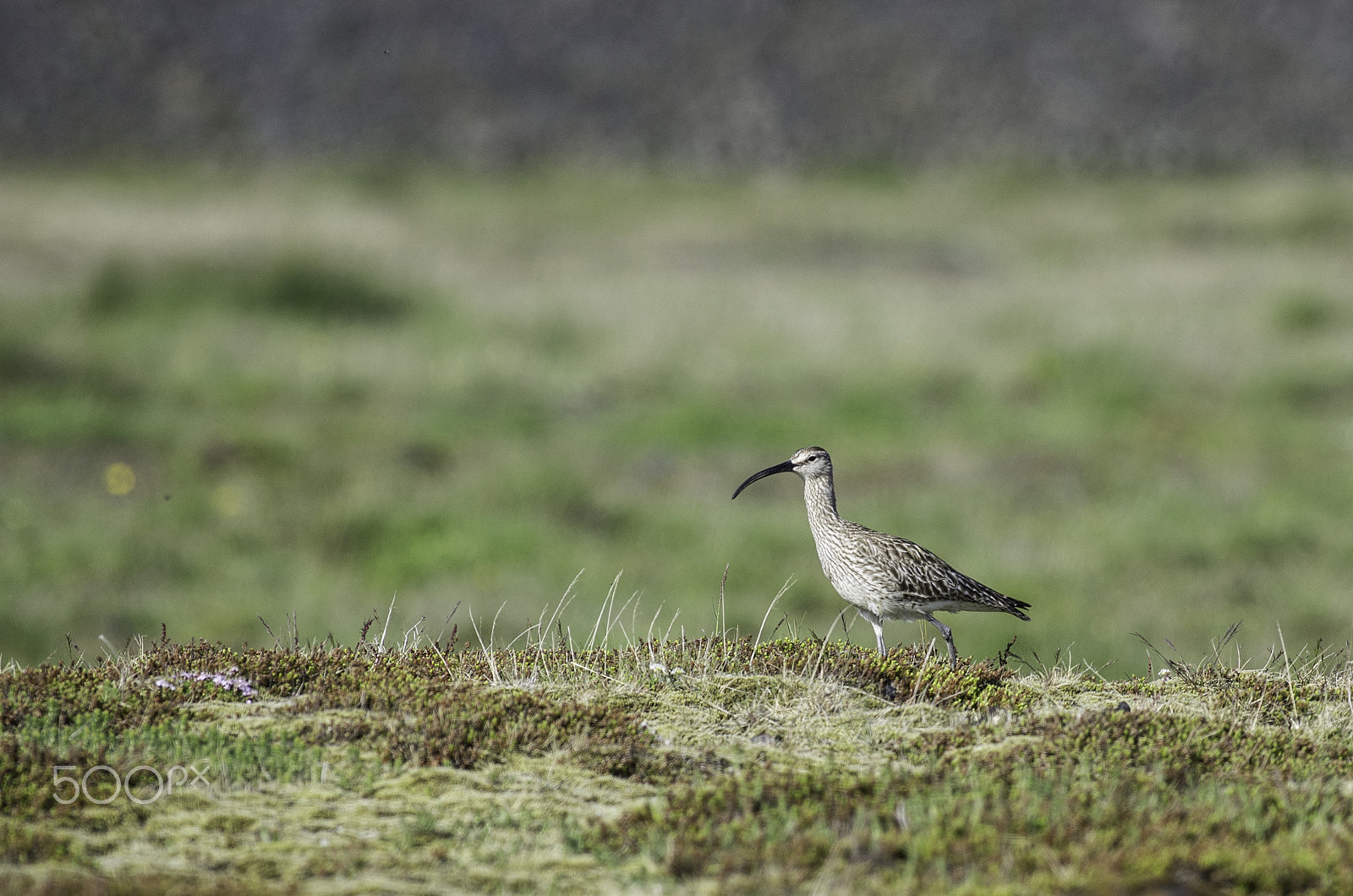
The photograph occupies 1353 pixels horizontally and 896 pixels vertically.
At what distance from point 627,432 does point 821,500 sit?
15187 mm

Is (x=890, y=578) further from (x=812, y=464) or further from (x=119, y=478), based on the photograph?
(x=119, y=478)

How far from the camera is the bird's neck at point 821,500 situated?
7.50m

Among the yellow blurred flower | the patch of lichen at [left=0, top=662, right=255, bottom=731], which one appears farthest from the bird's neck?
the yellow blurred flower

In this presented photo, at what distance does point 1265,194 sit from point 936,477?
38.4m

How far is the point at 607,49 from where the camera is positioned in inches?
2726

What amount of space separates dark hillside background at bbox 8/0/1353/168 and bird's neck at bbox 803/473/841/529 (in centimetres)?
5665

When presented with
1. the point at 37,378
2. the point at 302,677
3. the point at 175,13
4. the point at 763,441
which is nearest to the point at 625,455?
the point at 763,441

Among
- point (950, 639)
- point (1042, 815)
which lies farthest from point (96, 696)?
point (950, 639)

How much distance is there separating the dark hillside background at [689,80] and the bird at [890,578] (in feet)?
187

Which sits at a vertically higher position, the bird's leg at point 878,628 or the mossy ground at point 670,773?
the bird's leg at point 878,628

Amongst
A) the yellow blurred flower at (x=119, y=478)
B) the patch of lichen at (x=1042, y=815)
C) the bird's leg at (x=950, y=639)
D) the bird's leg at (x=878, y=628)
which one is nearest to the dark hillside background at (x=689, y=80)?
the yellow blurred flower at (x=119, y=478)

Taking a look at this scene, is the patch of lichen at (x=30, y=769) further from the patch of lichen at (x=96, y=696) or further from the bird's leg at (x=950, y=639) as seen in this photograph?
the bird's leg at (x=950, y=639)

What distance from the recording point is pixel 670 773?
5508 millimetres

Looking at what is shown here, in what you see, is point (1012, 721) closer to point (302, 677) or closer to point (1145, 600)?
point (302, 677)
